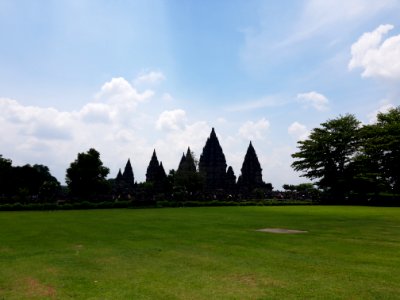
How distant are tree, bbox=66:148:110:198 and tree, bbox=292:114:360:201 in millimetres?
28850

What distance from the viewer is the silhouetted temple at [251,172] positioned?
78.5 metres

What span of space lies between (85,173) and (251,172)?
134 feet

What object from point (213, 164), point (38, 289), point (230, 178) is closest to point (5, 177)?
point (213, 164)

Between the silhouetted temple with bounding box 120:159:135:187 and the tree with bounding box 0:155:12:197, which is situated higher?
the silhouetted temple with bounding box 120:159:135:187

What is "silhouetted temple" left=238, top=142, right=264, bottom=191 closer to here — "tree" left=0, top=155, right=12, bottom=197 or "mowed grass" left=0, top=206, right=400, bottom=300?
"tree" left=0, top=155, right=12, bottom=197

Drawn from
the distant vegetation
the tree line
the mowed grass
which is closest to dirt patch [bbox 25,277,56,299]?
the mowed grass

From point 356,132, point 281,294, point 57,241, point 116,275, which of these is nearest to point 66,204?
point 57,241

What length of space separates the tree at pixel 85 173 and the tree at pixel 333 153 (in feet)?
94.7

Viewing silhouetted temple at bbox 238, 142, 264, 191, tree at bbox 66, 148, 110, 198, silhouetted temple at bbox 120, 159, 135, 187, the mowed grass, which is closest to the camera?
the mowed grass

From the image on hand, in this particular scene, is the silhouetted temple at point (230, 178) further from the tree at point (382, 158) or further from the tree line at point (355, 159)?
the tree at point (382, 158)

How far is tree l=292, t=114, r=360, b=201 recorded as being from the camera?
164 feet

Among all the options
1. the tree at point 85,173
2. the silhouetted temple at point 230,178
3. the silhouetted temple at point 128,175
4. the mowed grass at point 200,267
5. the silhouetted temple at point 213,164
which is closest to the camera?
the mowed grass at point 200,267

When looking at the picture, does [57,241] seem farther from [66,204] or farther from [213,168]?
[213,168]

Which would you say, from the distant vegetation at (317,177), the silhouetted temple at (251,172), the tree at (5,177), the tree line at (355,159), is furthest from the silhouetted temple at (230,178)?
the tree at (5,177)
